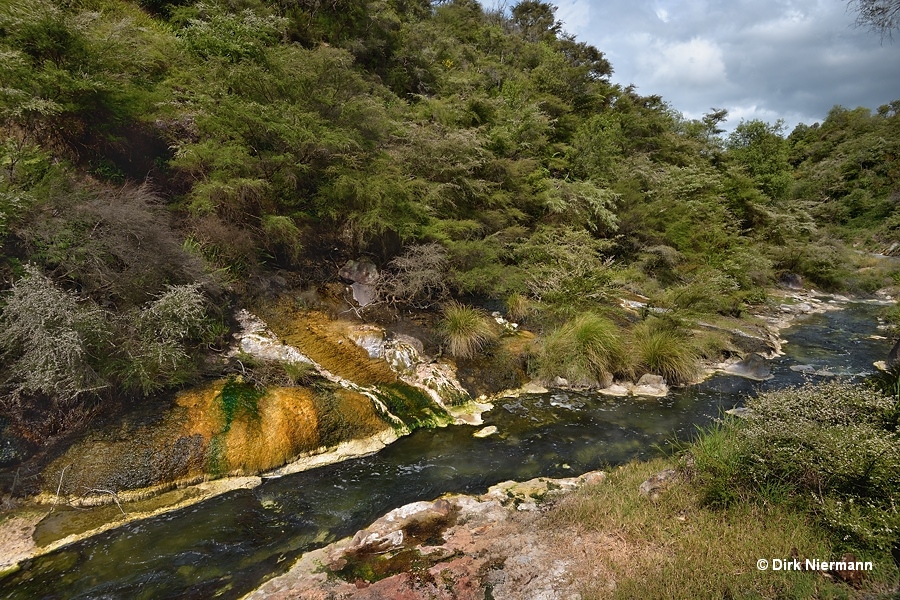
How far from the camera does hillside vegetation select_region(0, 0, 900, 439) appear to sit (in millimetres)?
5082

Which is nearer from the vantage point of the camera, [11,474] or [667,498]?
[667,498]

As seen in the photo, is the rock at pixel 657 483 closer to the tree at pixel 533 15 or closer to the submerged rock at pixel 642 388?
the submerged rock at pixel 642 388

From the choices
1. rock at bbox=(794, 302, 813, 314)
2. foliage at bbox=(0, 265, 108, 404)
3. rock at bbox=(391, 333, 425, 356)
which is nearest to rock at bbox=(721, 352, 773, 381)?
rock at bbox=(391, 333, 425, 356)

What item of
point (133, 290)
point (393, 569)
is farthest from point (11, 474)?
point (393, 569)

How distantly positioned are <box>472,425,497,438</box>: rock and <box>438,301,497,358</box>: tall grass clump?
201 cm

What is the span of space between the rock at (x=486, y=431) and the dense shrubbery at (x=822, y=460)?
114 inches

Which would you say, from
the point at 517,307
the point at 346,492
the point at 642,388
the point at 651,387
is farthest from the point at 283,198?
the point at 651,387

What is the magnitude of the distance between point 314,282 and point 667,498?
7.50 meters

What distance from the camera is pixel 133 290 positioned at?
5.45 meters

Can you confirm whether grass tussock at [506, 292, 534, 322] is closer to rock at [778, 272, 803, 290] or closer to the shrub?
the shrub

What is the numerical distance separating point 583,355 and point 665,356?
1.79 meters

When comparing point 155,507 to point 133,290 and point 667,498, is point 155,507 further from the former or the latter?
point 667,498

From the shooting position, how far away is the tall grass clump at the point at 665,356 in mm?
8219

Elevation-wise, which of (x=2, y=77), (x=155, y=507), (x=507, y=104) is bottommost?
(x=155, y=507)
